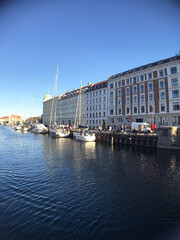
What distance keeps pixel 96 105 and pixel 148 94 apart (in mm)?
25534

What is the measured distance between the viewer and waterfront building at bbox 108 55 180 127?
129ft

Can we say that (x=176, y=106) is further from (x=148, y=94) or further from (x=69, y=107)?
(x=69, y=107)

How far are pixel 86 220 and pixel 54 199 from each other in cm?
266

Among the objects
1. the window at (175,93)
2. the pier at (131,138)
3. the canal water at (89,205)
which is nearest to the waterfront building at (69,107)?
the pier at (131,138)

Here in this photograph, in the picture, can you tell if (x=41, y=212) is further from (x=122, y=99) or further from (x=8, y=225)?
(x=122, y=99)

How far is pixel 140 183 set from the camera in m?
10.9

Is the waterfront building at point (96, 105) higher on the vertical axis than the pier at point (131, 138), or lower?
higher

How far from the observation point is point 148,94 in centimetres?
4488

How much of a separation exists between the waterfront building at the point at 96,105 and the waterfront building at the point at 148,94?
14.5ft

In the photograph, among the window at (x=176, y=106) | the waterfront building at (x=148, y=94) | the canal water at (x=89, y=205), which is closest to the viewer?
the canal water at (x=89, y=205)

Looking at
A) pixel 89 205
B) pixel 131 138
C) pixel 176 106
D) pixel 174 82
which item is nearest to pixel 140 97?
pixel 174 82

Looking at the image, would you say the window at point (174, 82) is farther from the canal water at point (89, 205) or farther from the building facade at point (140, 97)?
the canal water at point (89, 205)

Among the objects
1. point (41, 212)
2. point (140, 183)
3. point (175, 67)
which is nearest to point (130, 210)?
point (140, 183)

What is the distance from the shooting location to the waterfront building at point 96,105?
6068 cm
